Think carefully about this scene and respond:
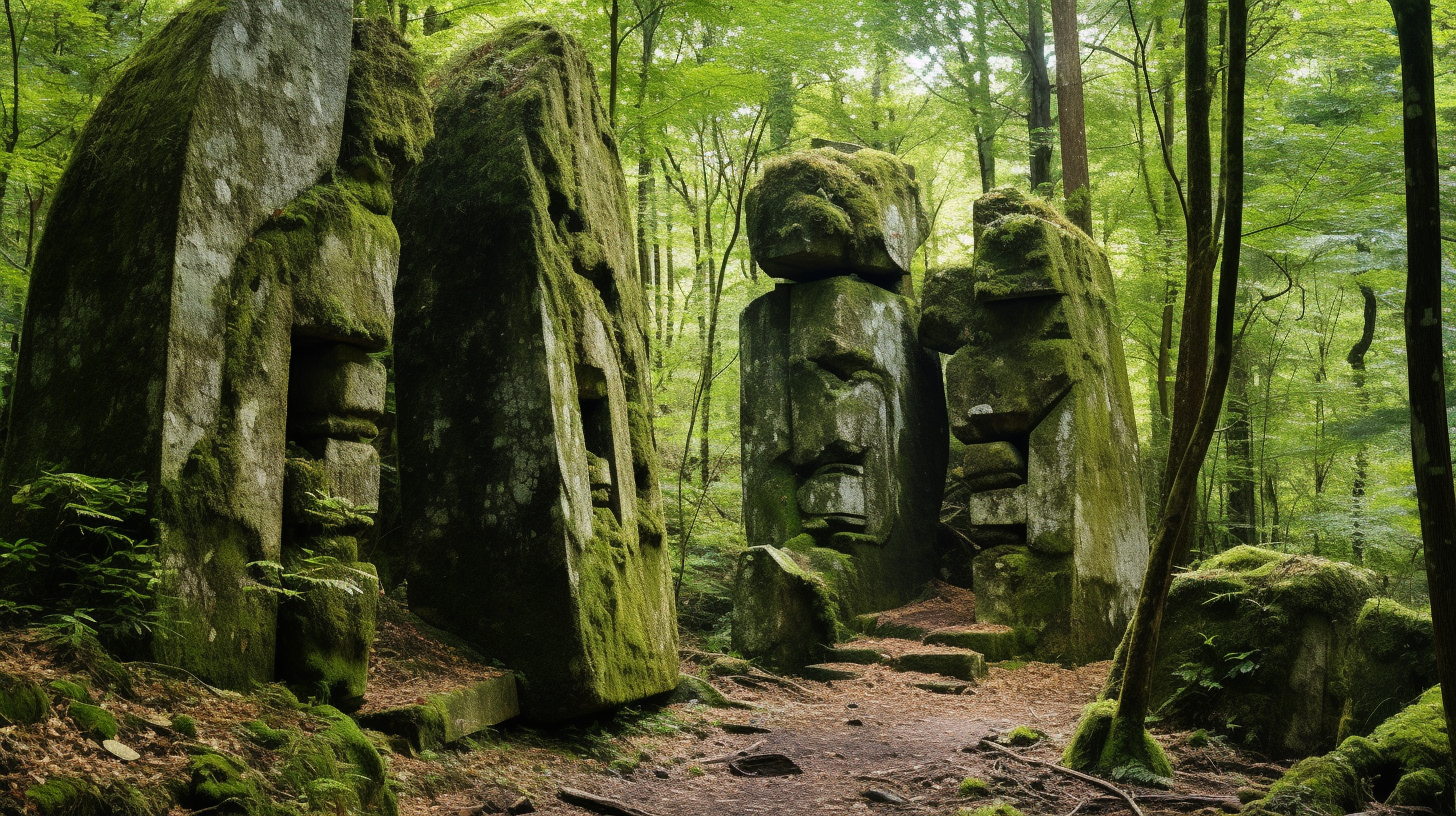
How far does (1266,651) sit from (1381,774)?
4.82 feet

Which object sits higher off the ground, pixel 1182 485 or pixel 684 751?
pixel 1182 485

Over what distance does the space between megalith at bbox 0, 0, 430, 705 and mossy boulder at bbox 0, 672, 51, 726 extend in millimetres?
807

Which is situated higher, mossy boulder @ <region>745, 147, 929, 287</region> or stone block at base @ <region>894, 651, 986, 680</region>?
mossy boulder @ <region>745, 147, 929, 287</region>

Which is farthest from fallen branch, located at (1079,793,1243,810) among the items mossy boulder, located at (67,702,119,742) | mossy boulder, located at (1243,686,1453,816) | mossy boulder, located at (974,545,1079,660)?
mossy boulder, located at (974,545,1079,660)

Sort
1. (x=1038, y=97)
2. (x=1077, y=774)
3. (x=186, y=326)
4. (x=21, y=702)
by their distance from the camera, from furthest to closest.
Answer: (x=1038, y=97), (x=1077, y=774), (x=186, y=326), (x=21, y=702)

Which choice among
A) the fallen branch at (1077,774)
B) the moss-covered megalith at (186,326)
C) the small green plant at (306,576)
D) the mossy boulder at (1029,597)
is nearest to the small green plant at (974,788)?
the fallen branch at (1077,774)

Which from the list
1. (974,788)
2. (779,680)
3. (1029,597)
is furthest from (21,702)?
(1029,597)

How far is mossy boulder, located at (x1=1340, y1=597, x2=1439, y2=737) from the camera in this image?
5426mm

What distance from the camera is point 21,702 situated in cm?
267

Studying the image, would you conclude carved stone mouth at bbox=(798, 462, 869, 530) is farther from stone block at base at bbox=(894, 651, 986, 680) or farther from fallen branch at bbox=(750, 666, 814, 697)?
fallen branch at bbox=(750, 666, 814, 697)

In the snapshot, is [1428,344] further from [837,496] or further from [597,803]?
[837,496]

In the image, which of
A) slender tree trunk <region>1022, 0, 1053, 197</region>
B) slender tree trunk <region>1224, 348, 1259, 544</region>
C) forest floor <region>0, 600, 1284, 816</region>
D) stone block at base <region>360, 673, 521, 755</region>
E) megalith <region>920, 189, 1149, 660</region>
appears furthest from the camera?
slender tree trunk <region>1022, 0, 1053, 197</region>

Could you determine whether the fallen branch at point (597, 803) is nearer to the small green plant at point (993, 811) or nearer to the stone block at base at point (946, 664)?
the small green plant at point (993, 811)

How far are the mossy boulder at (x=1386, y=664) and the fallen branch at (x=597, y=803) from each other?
4250mm
